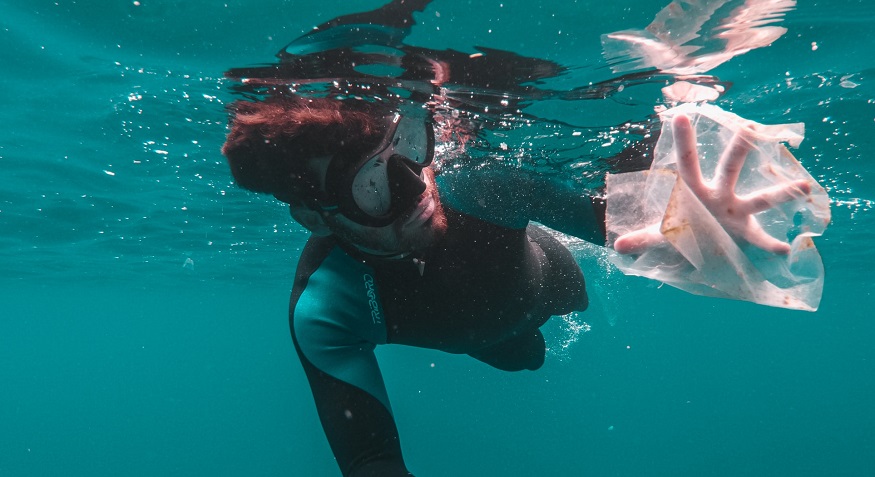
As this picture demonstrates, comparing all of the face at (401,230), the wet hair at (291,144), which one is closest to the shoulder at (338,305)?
the face at (401,230)

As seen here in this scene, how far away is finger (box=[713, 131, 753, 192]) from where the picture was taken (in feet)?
7.70

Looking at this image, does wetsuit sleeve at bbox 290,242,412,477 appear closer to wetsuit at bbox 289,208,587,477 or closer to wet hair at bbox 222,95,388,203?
wetsuit at bbox 289,208,587,477

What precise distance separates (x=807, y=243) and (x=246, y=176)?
3.82 m

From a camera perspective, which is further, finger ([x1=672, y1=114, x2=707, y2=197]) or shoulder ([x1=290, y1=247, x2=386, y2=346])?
shoulder ([x1=290, y1=247, x2=386, y2=346])

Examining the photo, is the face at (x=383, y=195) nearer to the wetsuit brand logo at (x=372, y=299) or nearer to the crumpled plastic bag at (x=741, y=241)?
the wetsuit brand logo at (x=372, y=299)

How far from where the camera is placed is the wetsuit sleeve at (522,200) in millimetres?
4203

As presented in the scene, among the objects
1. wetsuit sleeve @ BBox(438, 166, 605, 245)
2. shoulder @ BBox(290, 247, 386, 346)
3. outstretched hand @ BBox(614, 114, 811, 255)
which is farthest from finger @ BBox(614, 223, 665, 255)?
shoulder @ BBox(290, 247, 386, 346)

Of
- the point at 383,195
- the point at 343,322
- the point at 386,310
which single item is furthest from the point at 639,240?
the point at 386,310

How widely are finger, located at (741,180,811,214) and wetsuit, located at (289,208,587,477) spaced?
8.31 feet

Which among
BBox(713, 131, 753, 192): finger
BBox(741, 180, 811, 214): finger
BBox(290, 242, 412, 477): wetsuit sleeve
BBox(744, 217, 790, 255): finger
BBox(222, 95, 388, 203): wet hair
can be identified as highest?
BBox(222, 95, 388, 203): wet hair

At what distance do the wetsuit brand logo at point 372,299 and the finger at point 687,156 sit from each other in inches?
105

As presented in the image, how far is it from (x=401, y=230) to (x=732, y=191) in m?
2.44

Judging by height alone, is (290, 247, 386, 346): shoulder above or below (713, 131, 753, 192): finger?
below

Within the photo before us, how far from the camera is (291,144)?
3900 millimetres
